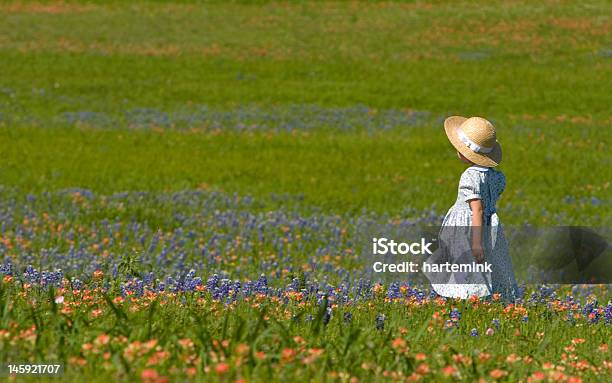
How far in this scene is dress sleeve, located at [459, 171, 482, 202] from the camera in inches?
280

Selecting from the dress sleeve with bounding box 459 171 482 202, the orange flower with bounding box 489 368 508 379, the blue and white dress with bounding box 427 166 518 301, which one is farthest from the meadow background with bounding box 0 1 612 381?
the dress sleeve with bounding box 459 171 482 202

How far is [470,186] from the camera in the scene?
7.12 metres

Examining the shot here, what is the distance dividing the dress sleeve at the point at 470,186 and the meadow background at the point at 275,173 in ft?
3.16

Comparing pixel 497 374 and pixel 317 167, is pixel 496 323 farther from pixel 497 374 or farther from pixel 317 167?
pixel 317 167

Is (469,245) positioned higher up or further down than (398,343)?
higher up

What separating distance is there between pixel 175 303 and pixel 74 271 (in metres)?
2.80

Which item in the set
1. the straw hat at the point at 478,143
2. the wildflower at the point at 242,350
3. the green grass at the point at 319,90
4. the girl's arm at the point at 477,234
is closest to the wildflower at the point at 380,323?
the wildflower at the point at 242,350

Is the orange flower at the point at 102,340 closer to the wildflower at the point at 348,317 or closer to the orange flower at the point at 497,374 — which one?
the orange flower at the point at 497,374

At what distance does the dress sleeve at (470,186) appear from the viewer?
7.11 metres

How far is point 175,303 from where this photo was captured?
227 inches

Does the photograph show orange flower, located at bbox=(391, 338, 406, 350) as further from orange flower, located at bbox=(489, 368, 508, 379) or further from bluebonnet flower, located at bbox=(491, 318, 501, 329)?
bluebonnet flower, located at bbox=(491, 318, 501, 329)

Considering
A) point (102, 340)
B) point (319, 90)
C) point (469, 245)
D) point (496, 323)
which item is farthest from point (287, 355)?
point (319, 90)

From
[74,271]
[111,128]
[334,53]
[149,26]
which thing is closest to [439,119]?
[111,128]

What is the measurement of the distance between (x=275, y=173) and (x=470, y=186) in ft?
32.7
